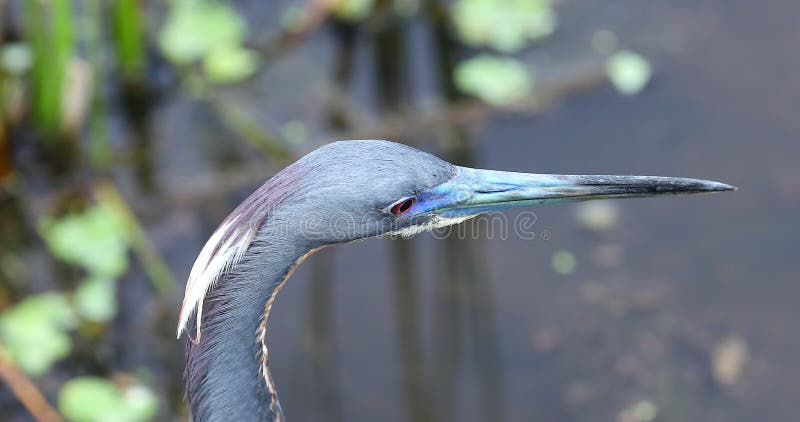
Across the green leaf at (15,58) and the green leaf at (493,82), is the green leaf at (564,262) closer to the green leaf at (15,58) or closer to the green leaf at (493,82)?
the green leaf at (493,82)

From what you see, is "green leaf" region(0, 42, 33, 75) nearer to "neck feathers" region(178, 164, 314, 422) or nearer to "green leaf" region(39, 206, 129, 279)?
"green leaf" region(39, 206, 129, 279)

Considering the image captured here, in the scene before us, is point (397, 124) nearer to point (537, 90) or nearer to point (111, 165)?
point (537, 90)

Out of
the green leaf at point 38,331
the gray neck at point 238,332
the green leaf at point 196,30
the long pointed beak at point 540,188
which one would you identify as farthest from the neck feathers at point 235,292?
the green leaf at point 196,30

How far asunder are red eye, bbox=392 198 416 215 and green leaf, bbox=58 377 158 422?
7.31 feet

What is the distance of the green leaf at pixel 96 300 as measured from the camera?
4.63 meters

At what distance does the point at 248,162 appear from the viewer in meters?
5.17

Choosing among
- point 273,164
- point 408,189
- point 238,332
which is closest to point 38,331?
point 273,164

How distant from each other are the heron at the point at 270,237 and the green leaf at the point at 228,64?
3066mm

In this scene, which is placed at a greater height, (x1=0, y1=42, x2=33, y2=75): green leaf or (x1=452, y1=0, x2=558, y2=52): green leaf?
(x1=452, y1=0, x2=558, y2=52): green leaf

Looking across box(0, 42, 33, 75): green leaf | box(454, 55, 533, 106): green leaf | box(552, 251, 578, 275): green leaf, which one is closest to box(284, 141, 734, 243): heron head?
box(552, 251, 578, 275): green leaf

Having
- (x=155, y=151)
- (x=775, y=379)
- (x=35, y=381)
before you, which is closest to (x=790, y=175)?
(x=775, y=379)

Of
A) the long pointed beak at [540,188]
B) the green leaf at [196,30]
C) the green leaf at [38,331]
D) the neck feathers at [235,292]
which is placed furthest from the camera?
the green leaf at [196,30]

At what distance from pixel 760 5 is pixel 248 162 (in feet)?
10.2

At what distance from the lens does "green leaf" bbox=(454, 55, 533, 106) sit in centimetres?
539
